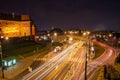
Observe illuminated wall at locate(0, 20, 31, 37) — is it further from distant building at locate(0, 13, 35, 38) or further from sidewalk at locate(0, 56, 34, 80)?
sidewalk at locate(0, 56, 34, 80)

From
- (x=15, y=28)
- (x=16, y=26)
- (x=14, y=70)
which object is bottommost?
(x=14, y=70)

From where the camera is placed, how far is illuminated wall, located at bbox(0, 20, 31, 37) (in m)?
84.9

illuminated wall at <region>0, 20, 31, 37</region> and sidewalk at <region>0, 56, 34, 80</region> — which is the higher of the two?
illuminated wall at <region>0, 20, 31, 37</region>

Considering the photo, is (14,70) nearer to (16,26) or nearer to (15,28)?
(15,28)

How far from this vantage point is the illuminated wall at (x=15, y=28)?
279 feet

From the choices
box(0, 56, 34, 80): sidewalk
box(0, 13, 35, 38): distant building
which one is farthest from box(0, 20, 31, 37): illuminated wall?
box(0, 56, 34, 80): sidewalk

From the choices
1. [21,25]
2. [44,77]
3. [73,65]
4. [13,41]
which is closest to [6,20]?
[21,25]

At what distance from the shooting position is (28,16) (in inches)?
3900

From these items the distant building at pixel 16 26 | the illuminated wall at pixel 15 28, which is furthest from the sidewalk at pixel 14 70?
the distant building at pixel 16 26

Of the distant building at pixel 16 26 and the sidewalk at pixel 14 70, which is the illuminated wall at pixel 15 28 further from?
the sidewalk at pixel 14 70

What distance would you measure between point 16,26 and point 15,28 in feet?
6.12

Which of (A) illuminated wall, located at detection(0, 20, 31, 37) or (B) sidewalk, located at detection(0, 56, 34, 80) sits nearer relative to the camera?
(B) sidewalk, located at detection(0, 56, 34, 80)

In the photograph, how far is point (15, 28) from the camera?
3629 inches

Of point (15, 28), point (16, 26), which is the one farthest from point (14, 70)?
point (16, 26)
